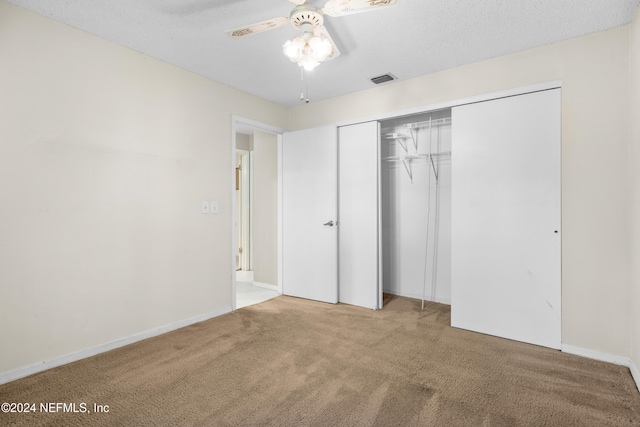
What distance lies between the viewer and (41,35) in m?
2.21

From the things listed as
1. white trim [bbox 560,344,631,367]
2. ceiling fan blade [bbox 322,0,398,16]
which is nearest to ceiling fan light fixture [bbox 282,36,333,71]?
ceiling fan blade [bbox 322,0,398,16]

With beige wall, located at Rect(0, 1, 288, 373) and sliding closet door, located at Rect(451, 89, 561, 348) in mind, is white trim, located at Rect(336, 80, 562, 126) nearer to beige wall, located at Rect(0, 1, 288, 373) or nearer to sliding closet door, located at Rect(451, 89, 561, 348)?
sliding closet door, located at Rect(451, 89, 561, 348)

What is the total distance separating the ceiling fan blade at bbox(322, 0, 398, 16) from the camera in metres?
1.58

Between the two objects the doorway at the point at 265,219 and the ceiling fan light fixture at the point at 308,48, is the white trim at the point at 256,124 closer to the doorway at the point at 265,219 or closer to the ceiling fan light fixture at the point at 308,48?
the doorway at the point at 265,219

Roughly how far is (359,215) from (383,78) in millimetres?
1501

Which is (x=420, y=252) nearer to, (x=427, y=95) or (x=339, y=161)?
(x=339, y=161)

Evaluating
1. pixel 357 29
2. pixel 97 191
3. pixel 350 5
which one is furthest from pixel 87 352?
pixel 357 29

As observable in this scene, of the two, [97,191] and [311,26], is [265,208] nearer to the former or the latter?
[97,191]

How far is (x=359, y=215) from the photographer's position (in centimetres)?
365

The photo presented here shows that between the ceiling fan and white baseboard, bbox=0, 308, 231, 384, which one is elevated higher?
the ceiling fan

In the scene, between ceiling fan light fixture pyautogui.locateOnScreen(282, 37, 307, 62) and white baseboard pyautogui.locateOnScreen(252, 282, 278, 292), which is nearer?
ceiling fan light fixture pyautogui.locateOnScreen(282, 37, 307, 62)

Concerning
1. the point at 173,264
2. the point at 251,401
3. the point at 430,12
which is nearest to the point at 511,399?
the point at 251,401

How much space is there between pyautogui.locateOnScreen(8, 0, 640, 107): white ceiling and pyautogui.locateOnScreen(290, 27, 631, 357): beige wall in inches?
8.3

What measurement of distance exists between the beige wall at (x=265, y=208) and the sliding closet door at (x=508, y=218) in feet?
7.89
